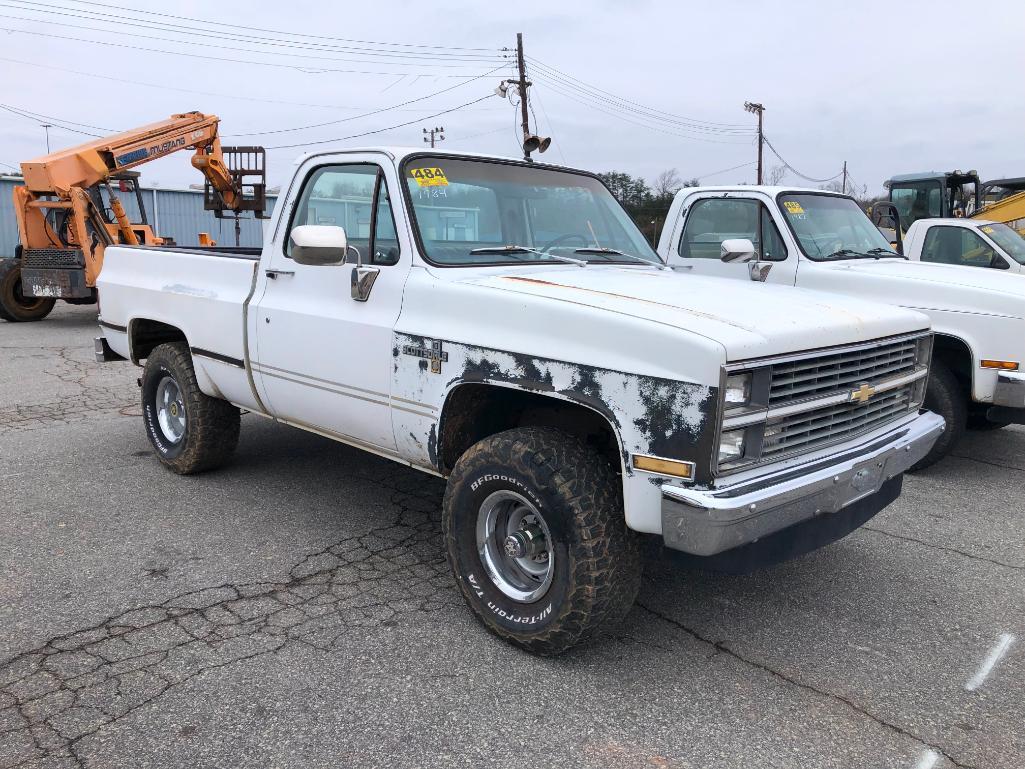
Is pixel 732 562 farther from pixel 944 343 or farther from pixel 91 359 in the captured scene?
pixel 91 359

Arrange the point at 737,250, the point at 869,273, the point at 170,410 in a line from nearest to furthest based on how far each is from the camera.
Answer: the point at 737,250 → the point at 170,410 → the point at 869,273

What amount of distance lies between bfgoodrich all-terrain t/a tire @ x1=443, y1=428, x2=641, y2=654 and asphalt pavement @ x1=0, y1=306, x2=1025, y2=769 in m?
0.19

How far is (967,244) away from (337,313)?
7.21m

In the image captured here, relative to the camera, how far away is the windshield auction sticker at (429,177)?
3961 mm

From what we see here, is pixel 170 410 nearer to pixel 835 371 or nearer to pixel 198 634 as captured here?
pixel 198 634

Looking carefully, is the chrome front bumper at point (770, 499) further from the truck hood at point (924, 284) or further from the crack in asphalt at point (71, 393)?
the crack in asphalt at point (71, 393)

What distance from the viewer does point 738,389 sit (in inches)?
111

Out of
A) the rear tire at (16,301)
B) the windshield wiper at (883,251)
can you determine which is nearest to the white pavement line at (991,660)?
the windshield wiper at (883,251)

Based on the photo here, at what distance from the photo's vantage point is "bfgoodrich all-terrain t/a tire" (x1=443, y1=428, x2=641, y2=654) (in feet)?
9.91

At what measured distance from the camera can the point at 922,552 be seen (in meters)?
4.47

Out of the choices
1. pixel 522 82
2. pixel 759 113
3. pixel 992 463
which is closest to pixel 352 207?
pixel 992 463

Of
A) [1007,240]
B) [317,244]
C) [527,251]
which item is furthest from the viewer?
[1007,240]

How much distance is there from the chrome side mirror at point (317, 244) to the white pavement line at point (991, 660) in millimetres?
3106

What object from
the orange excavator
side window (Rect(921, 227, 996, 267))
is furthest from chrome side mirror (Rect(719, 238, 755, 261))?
the orange excavator
